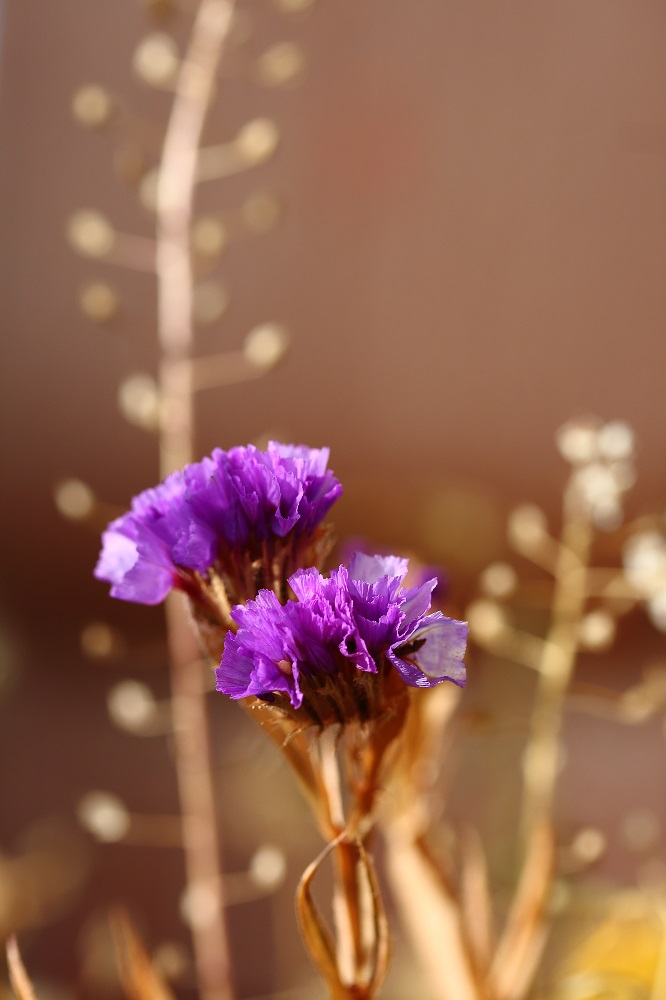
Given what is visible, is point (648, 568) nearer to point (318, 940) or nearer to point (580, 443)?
point (580, 443)

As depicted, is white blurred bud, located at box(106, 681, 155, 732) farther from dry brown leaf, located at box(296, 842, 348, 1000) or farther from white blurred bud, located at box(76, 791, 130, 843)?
dry brown leaf, located at box(296, 842, 348, 1000)

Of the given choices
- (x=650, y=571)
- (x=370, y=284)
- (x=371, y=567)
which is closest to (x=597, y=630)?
(x=650, y=571)

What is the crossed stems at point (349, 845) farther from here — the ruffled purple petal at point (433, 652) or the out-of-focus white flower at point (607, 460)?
the out-of-focus white flower at point (607, 460)

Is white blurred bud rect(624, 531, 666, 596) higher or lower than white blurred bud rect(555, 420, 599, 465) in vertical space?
lower

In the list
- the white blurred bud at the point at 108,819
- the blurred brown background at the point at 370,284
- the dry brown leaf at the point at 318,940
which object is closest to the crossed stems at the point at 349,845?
the dry brown leaf at the point at 318,940

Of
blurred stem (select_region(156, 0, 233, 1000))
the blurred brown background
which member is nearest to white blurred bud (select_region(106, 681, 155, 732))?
blurred stem (select_region(156, 0, 233, 1000))

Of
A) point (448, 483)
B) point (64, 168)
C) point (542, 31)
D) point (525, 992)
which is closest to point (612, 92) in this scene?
point (542, 31)
